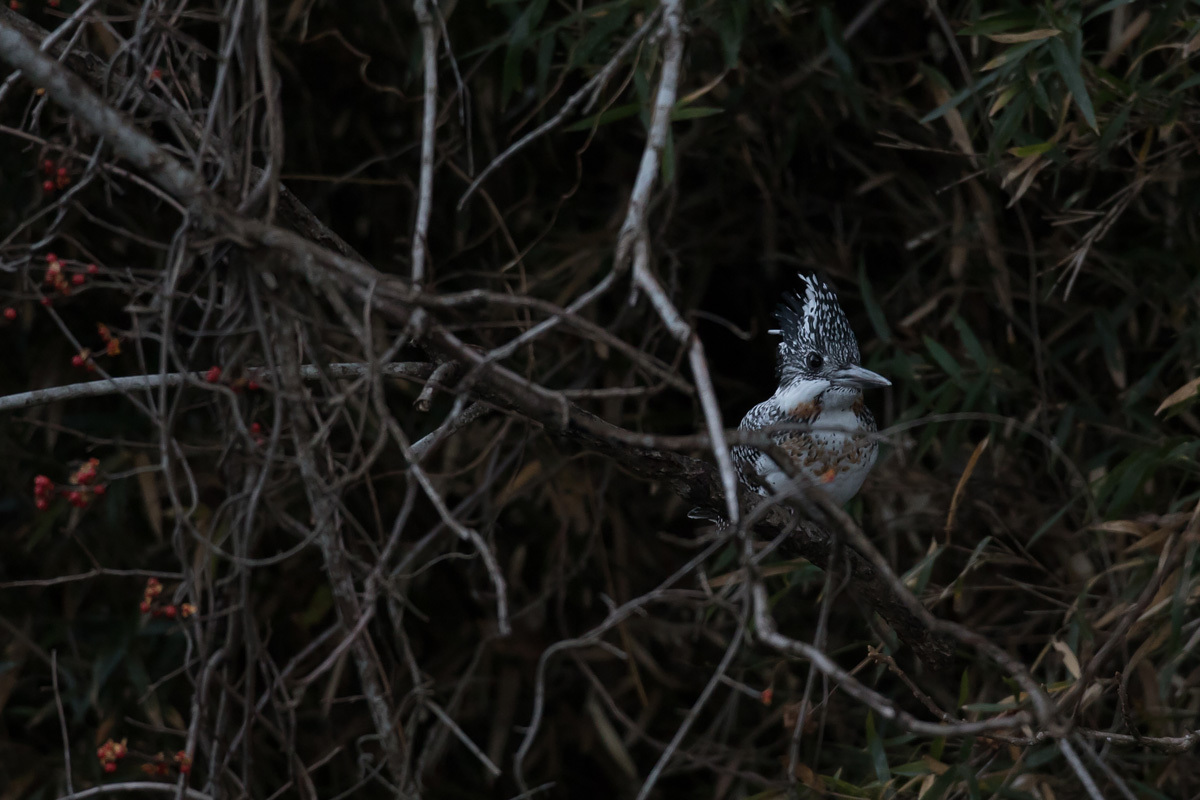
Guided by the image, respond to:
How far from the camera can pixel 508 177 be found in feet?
9.18

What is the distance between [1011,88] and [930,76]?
1.10 ft

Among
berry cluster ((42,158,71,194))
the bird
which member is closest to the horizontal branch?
berry cluster ((42,158,71,194))

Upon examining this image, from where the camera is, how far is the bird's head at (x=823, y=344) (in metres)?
2.11

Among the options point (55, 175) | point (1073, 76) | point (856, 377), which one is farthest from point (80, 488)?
point (1073, 76)

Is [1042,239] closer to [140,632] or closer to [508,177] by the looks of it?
[508,177]

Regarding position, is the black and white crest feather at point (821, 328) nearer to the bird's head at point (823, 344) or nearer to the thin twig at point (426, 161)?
the bird's head at point (823, 344)

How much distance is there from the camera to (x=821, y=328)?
2137 mm

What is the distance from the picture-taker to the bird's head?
211 centimetres

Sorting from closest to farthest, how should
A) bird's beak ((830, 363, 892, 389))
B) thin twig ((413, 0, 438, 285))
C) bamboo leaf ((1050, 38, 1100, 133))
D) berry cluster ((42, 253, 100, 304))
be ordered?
1. thin twig ((413, 0, 438, 285))
2. berry cluster ((42, 253, 100, 304))
3. bamboo leaf ((1050, 38, 1100, 133))
4. bird's beak ((830, 363, 892, 389))

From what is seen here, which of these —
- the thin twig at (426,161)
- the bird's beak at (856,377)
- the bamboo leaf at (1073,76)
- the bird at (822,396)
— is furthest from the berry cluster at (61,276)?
the bamboo leaf at (1073,76)

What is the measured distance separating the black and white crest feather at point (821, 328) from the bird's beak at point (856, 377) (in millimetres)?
42

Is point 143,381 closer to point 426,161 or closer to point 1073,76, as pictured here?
point 426,161

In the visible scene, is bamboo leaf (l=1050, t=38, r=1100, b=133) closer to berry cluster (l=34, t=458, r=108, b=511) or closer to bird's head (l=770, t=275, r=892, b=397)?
bird's head (l=770, t=275, r=892, b=397)

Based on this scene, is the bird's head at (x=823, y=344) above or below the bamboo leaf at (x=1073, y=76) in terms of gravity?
below
